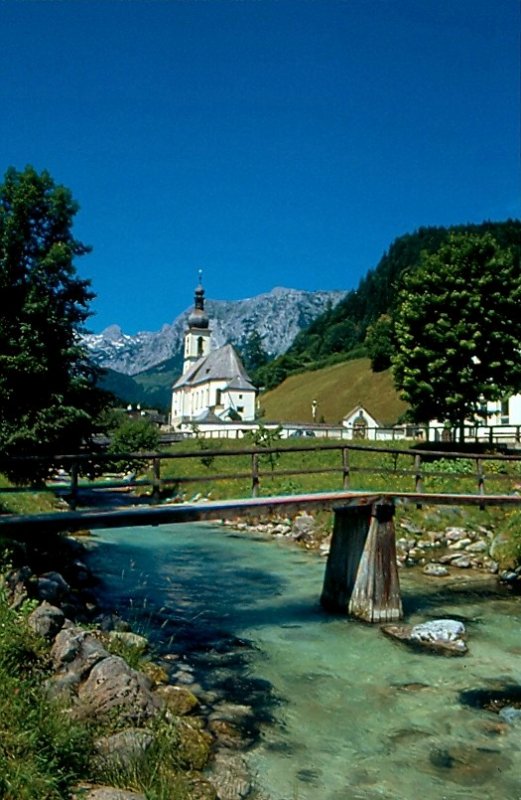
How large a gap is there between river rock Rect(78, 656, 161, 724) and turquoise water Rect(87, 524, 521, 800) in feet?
4.64

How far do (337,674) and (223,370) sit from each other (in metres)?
110

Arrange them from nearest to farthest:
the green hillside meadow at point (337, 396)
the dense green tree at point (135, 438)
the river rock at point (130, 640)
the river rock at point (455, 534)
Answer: the river rock at point (130, 640), the river rock at point (455, 534), the dense green tree at point (135, 438), the green hillside meadow at point (337, 396)

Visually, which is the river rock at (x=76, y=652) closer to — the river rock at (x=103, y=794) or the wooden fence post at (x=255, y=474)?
the river rock at (x=103, y=794)

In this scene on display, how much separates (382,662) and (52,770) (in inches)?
262

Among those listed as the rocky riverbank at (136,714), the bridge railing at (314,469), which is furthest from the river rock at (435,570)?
the rocky riverbank at (136,714)

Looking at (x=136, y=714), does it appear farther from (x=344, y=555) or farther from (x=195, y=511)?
(x=344, y=555)

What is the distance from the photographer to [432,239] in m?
197

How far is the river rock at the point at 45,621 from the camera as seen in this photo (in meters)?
8.70

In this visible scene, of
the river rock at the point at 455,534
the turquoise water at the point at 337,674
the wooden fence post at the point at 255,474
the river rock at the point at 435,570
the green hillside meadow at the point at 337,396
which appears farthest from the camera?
the green hillside meadow at the point at 337,396

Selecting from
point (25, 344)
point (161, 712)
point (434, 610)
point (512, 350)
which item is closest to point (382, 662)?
point (434, 610)

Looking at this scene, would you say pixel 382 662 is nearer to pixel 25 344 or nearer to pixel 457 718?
pixel 457 718

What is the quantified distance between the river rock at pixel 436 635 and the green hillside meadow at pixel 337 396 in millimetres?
81958

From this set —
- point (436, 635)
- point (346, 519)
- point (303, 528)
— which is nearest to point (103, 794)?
point (436, 635)

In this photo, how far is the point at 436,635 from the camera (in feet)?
39.9
